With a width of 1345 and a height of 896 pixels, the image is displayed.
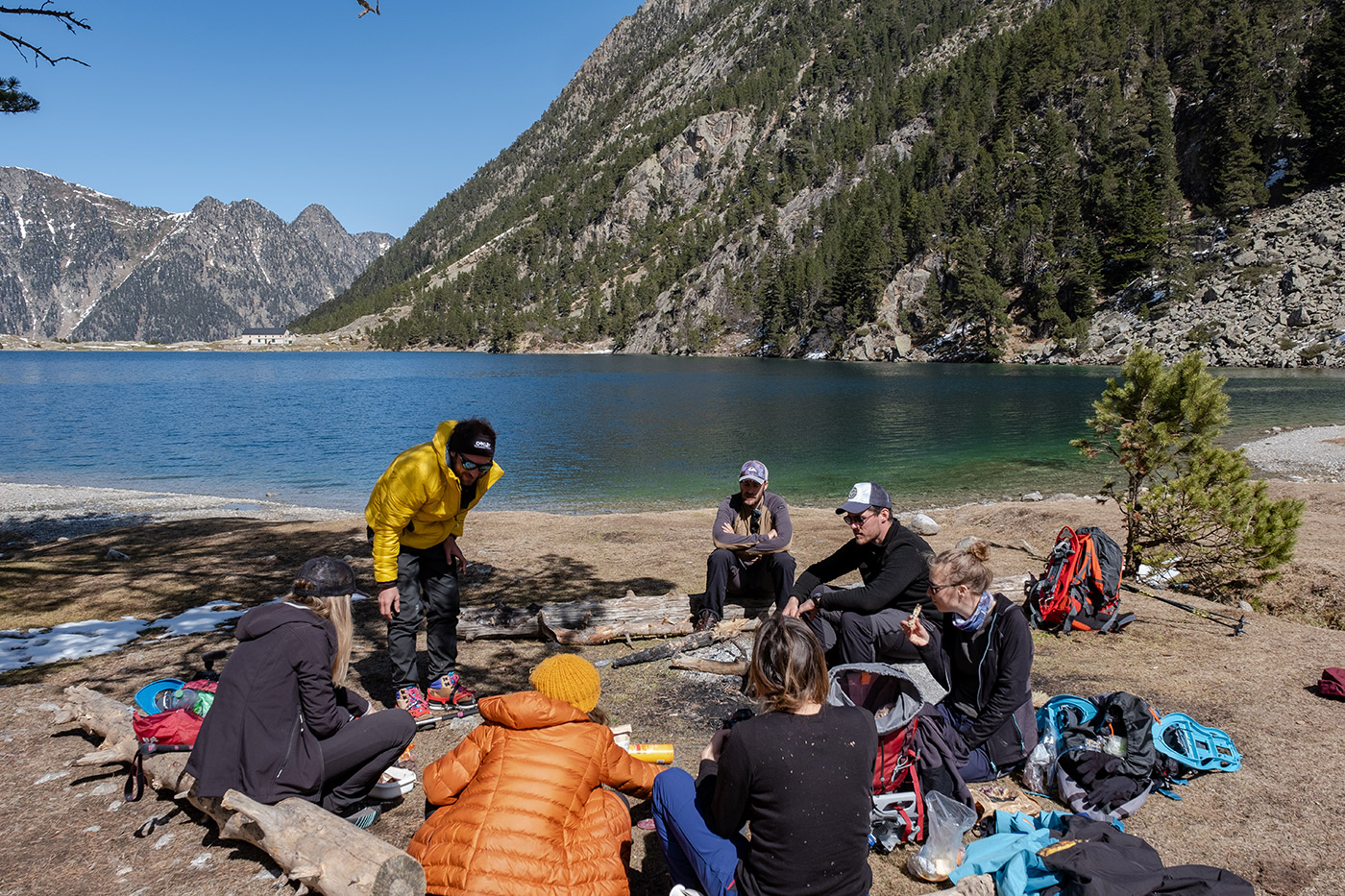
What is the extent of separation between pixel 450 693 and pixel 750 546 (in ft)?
10.3

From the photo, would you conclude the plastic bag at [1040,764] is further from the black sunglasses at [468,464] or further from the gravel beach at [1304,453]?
the gravel beach at [1304,453]

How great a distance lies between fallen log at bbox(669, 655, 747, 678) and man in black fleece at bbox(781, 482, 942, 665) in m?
1.02

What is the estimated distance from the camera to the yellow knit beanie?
3096 mm

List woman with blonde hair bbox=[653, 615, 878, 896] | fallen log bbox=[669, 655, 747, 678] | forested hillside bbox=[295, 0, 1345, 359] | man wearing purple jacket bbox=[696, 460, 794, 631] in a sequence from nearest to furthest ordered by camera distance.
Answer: woman with blonde hair bbox=[653, 615, 878, 896] < fallen log bbox=[669, 655, 747, 678] < man wearing purple jacket bbox=[696, 460, 794, 631] < forested hillside bbox=[295, 0, 1345, 359]

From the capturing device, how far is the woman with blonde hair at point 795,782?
2.69m

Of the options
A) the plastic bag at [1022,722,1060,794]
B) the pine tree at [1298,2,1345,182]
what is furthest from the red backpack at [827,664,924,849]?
the pine tree at [1298,2,1345,182]

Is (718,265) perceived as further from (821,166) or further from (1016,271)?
(1016,271)

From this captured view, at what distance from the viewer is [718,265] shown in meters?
148

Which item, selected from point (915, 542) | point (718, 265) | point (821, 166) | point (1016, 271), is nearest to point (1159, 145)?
point (1016, 271)

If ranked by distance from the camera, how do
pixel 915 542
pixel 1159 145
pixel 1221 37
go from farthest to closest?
pixel 1221 37 → pixel 1159 145 → pixel 915 542

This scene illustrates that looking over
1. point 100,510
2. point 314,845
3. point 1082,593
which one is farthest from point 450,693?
point 100,510

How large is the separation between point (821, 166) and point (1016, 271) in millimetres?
64849

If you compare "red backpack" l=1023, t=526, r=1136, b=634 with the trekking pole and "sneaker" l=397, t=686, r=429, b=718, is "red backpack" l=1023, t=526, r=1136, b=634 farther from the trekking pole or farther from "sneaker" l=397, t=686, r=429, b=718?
"sneaker" l=397, t=686, r=429, b=718

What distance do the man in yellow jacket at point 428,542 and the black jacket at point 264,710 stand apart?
1.47 m
